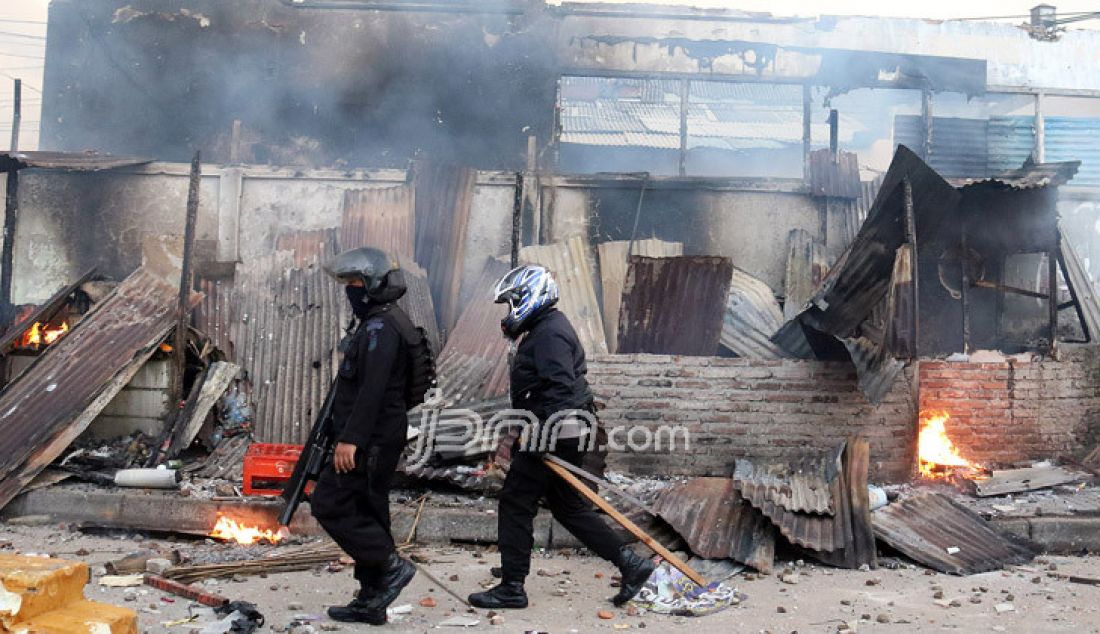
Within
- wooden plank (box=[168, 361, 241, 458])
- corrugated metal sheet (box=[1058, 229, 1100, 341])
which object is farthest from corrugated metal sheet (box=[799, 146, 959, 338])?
wooden plank (box=[168, 361, 241, 458])

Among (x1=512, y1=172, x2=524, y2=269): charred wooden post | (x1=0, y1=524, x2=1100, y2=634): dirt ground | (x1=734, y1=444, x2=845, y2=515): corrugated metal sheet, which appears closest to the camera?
(x1=0, y1=524, x2=1100, y2=634): dirt ground

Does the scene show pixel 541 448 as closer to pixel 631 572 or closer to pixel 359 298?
pixel 631 572

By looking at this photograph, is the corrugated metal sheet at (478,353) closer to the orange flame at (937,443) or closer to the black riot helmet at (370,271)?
the black riot helmet at (370,271)

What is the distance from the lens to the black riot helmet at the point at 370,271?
16.5ft

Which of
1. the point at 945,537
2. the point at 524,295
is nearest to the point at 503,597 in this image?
the point at 524,295

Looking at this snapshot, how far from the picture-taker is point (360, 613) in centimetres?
491

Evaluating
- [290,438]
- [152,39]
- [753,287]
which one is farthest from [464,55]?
[290,438]

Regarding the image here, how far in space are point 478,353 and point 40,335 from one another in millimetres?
4248

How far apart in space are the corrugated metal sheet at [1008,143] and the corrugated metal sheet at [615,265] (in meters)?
6.39

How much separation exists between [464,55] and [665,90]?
31.8 ft

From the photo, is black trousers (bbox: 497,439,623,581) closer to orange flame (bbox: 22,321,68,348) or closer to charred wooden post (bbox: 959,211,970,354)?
orange flame (bbox: 22,321,68,348)

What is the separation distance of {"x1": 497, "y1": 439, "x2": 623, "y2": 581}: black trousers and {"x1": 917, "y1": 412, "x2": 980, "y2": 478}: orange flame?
14.7 feet

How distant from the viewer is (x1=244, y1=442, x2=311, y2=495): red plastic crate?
6887 mm

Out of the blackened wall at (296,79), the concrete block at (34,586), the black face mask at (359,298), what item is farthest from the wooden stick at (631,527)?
the blackened wall at (296,79)
